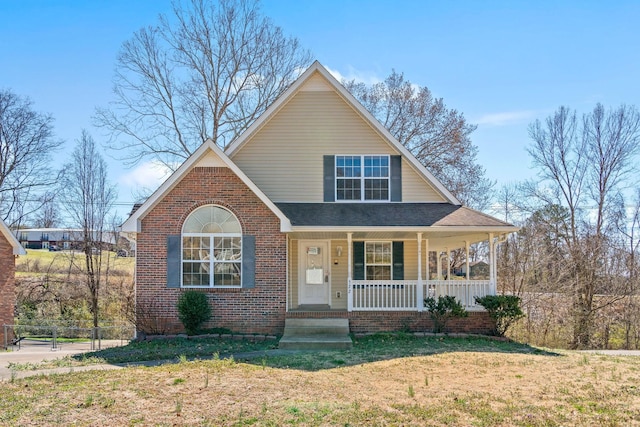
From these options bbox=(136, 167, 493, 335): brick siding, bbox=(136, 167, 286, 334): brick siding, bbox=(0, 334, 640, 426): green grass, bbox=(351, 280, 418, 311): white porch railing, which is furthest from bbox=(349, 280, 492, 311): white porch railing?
bbox=(0, 334, 640, 426): green grass

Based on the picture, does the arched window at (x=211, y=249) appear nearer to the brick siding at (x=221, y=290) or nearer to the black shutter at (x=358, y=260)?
the brick siding at (x=221, y=290)

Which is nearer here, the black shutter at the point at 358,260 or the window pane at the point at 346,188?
the black shutter at the point at 358,260

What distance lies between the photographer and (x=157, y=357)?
10.8 m

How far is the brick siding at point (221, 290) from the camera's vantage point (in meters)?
13.7

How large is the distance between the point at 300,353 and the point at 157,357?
306cm

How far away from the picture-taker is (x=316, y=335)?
13.2m

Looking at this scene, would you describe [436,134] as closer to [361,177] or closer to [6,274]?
[361,177]

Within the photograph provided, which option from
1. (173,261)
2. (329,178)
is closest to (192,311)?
(173,261)

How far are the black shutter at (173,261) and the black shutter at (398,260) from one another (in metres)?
6.59

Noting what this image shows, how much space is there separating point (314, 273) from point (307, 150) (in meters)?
3.92

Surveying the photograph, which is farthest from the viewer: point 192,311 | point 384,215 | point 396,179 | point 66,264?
point 66,264

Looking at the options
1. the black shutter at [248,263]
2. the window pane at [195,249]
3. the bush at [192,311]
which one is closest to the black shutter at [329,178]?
the black shutter at [248,263]

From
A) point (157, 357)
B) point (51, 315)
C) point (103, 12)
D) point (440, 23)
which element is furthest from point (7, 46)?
point (51, 315)

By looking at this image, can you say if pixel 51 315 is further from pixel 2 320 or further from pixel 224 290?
pixel 224 290
